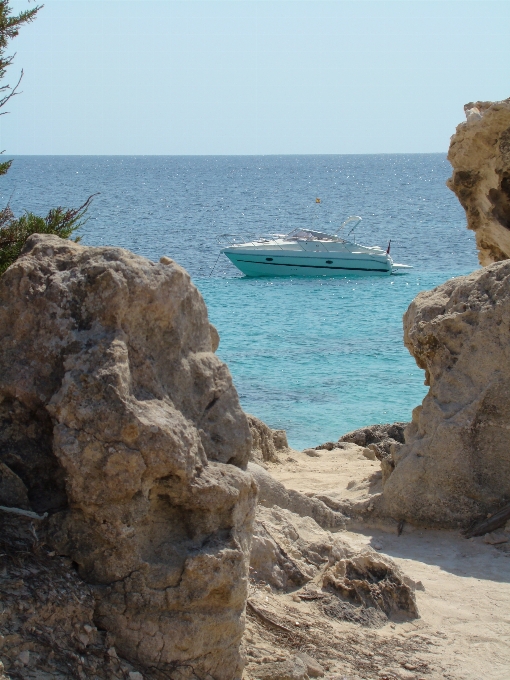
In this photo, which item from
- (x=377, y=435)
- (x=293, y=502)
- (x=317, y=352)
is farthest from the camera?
(x=317, y=352)

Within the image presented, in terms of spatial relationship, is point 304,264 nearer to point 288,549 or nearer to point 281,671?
point 288,549

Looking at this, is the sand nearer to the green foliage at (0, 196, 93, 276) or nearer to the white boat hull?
the green foliage at (0, 196, 93, 276)

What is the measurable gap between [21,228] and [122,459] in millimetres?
1805

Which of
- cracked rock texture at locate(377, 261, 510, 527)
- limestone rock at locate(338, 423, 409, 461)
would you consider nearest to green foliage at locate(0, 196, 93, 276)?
cracked rock texture at locate(377, 261, 510, 527)

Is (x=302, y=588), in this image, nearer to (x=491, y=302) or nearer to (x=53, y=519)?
(x=53, y=519)

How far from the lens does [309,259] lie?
2909 cm

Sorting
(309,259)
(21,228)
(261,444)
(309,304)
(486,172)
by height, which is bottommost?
(261,444)

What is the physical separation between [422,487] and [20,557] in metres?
3.71

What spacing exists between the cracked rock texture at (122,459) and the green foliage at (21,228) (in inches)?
33.4

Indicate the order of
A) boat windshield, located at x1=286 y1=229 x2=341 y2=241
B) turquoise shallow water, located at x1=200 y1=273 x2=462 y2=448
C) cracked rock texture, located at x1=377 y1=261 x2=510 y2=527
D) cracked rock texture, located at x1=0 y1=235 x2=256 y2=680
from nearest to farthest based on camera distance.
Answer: cracked rock texture, located at x1=0 y1=235 x2=256 y2=680 < cracked rock texture, located at x1=377 y1=261 x2=510 y2=527 < turquoise shallow water, located at x1=200 y1=273 x2=462 y2=448 < boat windshield, located at x1=286 y1=229 x2=341 y2=241

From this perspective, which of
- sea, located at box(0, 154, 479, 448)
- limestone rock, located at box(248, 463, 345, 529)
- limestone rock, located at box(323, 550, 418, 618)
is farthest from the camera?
sea, located at box(0, 154, 479, 448)

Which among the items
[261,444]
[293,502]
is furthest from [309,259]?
[293,502]

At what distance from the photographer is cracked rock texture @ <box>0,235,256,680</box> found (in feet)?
10.2

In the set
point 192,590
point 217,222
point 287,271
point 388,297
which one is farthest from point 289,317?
point 217,222
